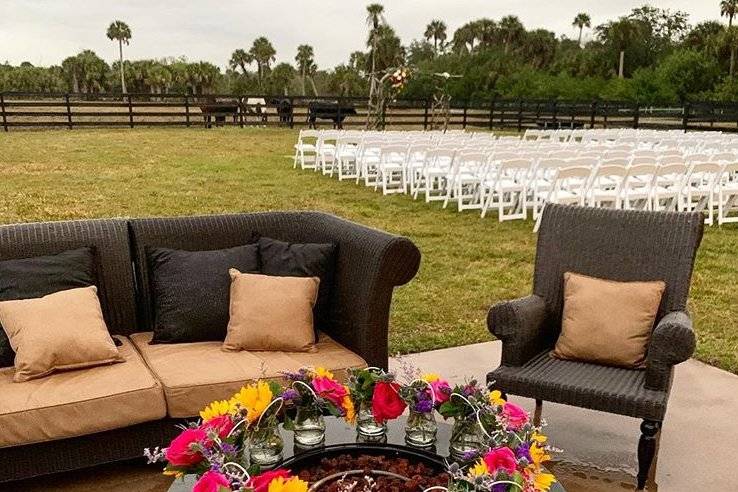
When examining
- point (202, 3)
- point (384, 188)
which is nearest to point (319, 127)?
point (202, 3)

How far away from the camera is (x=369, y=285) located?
3053 millimetres

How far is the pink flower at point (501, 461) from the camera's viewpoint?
1577 mm

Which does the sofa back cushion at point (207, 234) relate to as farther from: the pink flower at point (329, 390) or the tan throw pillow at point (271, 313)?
the pink flower at point (329, 390)

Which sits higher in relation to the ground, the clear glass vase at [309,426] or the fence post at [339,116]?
the fence post at [339,116]

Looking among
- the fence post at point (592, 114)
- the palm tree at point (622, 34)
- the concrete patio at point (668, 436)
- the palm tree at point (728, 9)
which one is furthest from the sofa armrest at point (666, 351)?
the palm tree at point (728, 9)

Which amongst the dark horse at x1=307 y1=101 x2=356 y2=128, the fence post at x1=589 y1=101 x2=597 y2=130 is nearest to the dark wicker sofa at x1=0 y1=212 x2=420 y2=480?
the dark horse at x1=307 y1=101 x2=356 y2=128

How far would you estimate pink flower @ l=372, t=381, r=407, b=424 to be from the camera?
2020 mm

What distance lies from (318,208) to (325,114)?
1272 centimetres

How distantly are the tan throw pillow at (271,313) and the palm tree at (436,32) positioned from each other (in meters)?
65.7

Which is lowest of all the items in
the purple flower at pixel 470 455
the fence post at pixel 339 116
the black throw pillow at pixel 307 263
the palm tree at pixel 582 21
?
the purple flower at pixel 470 455

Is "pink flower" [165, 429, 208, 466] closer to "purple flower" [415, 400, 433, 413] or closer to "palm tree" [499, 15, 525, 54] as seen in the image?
"purple flower" [415, 400, 433, 413]

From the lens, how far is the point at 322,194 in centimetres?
973

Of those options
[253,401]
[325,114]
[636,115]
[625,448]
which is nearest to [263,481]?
[253,401]

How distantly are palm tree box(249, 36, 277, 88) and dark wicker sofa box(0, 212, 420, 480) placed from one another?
158 ft
